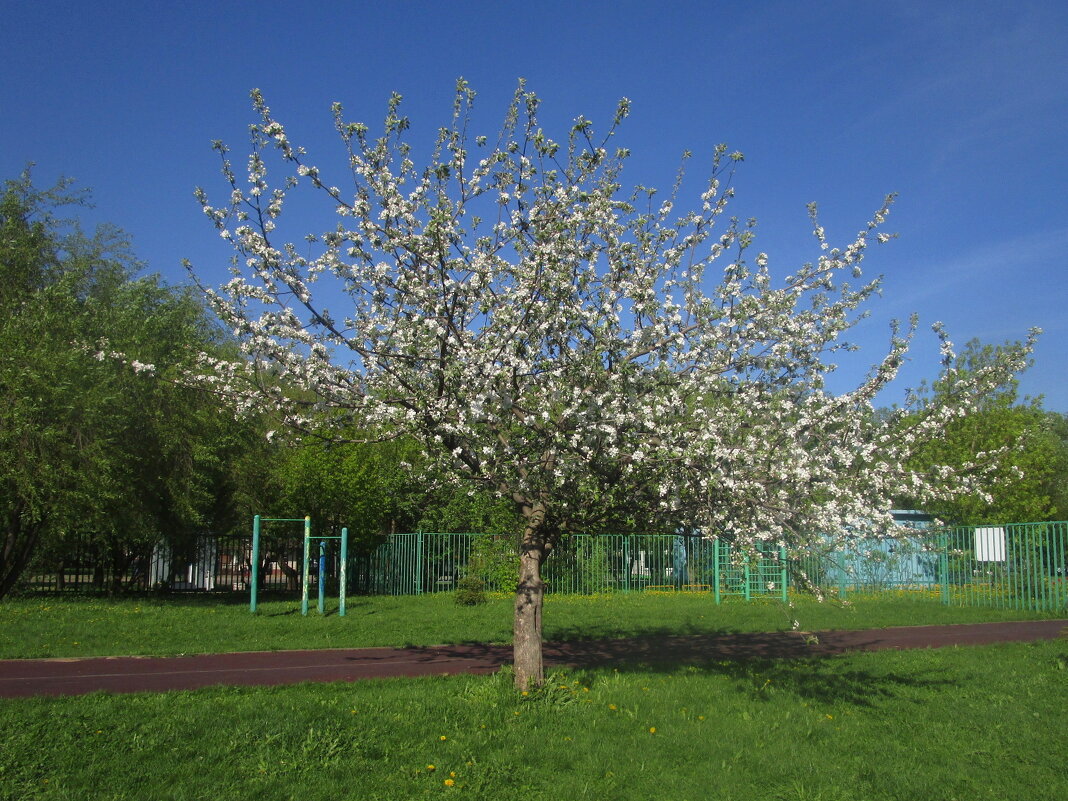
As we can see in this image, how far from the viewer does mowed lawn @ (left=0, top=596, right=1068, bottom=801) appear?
235 inches

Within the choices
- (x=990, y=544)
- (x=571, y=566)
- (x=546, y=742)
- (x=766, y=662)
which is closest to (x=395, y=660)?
(x=546, y=742)

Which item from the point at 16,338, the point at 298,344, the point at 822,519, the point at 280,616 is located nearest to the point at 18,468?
Result: the point at 16,338

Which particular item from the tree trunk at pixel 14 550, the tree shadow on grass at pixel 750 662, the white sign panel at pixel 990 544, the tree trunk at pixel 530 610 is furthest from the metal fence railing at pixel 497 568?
the tree trunk at pixel 530 610

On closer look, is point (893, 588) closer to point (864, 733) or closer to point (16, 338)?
point (864, 733)

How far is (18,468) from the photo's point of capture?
15930 millimetres

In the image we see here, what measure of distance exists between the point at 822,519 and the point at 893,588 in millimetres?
18614

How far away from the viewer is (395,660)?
1123 cm

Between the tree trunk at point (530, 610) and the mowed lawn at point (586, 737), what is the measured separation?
0.79 ft

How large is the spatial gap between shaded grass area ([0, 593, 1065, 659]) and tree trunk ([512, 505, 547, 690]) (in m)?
3.35

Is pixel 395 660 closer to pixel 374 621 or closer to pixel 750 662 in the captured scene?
pixel 374 621

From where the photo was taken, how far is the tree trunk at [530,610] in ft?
27.4

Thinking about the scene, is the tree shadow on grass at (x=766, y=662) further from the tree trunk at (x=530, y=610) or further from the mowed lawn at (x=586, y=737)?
the tree trunk at (x=530, y=610)

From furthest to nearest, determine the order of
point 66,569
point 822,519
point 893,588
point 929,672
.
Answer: point 66,569 → point 893,588 → point 929,672 → point 822,519

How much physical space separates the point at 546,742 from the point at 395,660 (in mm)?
4743
